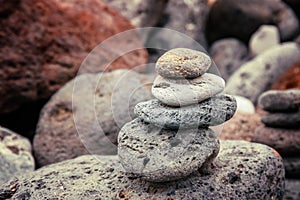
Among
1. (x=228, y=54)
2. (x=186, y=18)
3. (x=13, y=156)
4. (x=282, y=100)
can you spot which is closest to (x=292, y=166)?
(x=282, y=100)

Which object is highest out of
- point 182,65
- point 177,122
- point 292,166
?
point 182,65

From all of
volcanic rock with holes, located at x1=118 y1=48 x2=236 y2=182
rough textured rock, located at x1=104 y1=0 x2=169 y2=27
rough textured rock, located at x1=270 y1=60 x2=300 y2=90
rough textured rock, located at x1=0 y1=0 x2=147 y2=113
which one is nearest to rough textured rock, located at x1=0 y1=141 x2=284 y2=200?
volcanic rock with holes, located at x1=118 y1=48 x2=236 y2=182

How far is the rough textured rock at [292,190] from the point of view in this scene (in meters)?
3.10

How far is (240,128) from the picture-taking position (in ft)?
12.1

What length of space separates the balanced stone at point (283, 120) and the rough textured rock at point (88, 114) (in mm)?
940

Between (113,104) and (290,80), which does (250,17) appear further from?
(113,104)

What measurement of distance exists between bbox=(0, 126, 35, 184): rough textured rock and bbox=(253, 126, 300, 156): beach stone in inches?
69.9

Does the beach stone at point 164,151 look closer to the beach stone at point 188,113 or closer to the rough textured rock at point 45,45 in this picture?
the beach stone at point 188,113

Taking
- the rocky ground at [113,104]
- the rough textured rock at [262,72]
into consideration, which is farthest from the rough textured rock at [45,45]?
the rough textured rock at [262,72]

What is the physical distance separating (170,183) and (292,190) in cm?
125

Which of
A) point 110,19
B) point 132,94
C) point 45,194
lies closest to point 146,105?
point 45,194

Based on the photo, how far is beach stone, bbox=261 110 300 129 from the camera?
126 inches

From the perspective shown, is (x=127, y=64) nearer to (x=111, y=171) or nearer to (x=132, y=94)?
(x=132, y=94)

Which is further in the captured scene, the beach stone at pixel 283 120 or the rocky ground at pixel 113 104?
the beach stone at pixel 283 120
